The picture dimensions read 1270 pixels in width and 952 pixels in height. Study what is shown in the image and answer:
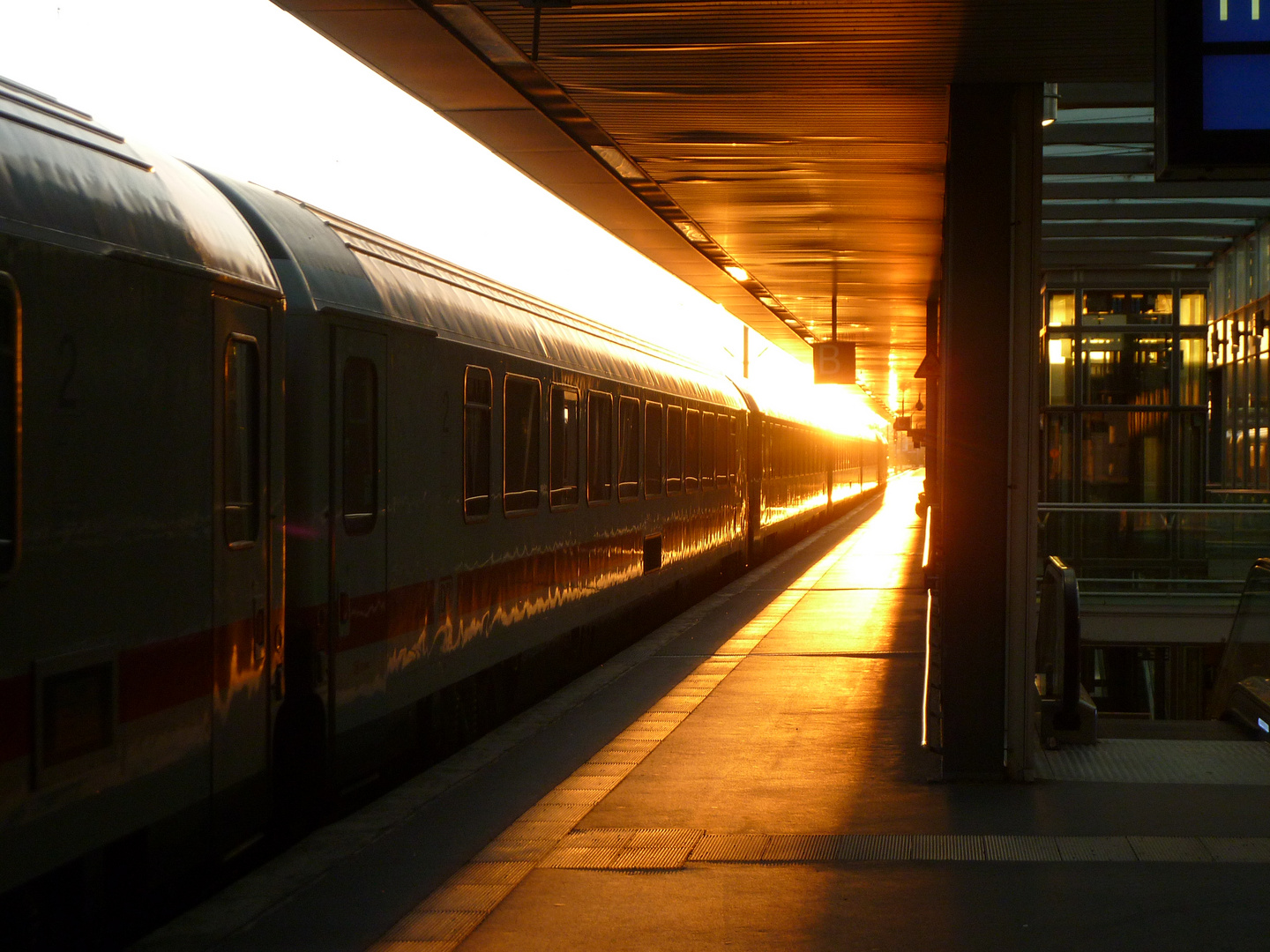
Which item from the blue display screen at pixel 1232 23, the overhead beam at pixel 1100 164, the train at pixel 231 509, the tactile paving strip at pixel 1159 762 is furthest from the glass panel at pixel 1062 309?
the blue display screen at pixel 1232 23

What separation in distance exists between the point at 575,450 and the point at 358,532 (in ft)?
15.3

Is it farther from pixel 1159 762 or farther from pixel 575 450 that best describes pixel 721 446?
pixel 1159 762

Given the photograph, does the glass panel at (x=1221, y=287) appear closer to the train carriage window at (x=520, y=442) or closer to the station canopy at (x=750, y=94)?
the station canopy at (x=750, y=94)

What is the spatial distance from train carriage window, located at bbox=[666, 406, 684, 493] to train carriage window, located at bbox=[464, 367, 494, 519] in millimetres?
6673

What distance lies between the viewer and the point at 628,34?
6816mm

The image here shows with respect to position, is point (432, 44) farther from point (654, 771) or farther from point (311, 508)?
point (654, 771)

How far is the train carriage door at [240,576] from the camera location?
5.71m

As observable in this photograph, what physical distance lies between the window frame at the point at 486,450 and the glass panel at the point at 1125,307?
16.9 m

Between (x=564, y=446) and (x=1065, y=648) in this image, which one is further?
(x=564, y=446)

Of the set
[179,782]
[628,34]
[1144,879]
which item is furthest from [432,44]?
[1144,879]

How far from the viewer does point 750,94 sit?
25.4 ft

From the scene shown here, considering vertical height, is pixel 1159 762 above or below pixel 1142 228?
below

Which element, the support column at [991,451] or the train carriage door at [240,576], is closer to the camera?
the train carriage door at [240,576]

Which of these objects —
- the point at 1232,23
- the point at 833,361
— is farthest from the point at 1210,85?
the point at 833,361
